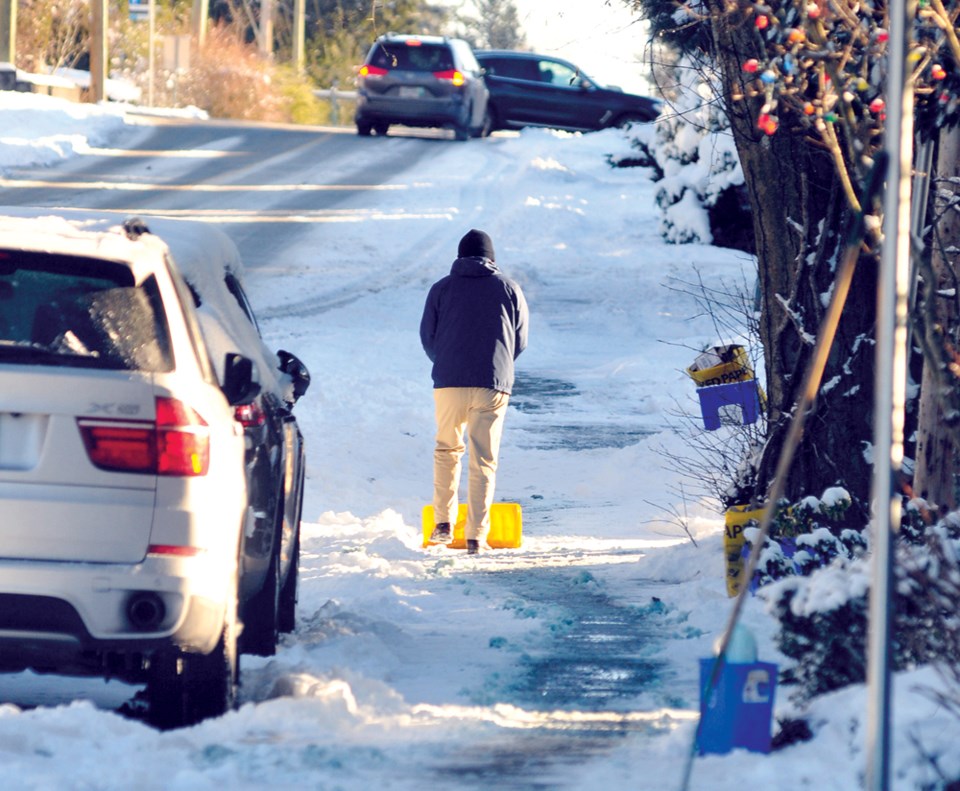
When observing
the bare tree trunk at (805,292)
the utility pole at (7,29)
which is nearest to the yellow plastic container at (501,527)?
the bare tree trunk at (805,292)

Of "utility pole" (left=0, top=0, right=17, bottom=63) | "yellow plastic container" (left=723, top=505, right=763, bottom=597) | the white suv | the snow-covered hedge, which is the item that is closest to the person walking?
"yellow plastic container" (left=723, top=505, right=763, bottom=597)

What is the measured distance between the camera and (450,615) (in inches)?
279

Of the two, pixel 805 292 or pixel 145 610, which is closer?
pixel 145 610

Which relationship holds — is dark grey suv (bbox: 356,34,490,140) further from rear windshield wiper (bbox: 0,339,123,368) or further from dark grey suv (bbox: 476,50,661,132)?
rear windshield wiper (bbox: 0,339,123,368)

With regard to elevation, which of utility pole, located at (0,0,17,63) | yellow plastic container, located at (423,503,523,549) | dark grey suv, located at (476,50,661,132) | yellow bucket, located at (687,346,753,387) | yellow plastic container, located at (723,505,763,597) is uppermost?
utility pole, located at (0,0,17,63)

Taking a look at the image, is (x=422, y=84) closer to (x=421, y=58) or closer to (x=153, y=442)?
(x=421, y=58)

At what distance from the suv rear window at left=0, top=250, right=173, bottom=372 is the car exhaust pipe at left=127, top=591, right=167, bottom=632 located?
25.6 inches

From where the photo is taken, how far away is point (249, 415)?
5602 mm

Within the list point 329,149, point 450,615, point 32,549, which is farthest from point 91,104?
point 32,549

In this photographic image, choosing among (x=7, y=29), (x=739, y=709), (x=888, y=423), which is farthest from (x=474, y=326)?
(x=7, y=29)

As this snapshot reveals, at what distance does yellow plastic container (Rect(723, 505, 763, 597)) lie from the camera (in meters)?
6.99

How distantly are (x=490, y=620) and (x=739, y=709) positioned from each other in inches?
95.3

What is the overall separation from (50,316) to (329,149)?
24.2 metres

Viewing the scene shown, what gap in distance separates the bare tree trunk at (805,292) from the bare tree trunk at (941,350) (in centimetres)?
45
